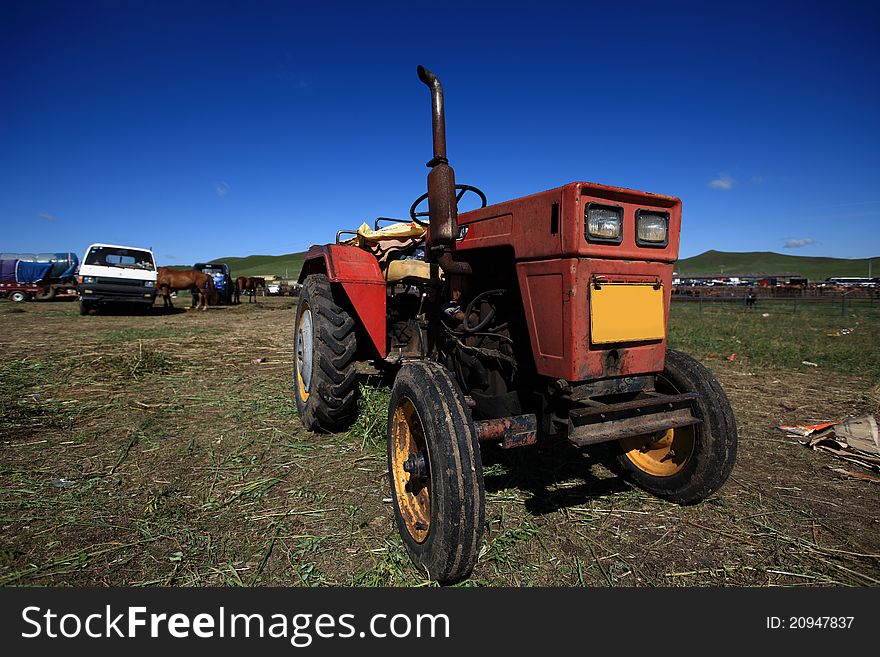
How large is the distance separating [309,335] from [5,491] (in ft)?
6.65

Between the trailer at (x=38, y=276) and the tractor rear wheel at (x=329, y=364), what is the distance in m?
24.3

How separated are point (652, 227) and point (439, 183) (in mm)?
1050

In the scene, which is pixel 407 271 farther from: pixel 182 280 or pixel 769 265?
pixel 769 265

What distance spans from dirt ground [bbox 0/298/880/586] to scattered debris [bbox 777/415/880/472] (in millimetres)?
112

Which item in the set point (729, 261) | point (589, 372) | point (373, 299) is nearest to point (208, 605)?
point (589, 372)

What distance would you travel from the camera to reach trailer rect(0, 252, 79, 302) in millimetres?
20391

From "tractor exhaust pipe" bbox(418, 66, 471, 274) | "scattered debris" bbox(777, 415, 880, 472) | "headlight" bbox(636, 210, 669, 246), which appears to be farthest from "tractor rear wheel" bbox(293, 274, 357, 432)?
"scattered debris" bbox(777, 415, 880, 472)

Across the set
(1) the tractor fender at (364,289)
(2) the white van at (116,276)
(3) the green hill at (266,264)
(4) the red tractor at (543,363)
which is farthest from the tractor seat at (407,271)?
(3) the green hill at (266,264)

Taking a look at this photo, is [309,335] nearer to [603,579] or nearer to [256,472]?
[256,472]

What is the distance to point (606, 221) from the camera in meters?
1.93

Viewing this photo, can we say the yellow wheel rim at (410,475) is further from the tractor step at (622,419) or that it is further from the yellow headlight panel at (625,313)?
the yellow headlight panel at (625,313)

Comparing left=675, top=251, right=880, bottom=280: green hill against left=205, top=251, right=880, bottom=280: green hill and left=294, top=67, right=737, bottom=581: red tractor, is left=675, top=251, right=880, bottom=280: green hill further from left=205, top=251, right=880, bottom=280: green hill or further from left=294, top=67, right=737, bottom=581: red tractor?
left=294, top=67, right=737, bottom=581: red tractor

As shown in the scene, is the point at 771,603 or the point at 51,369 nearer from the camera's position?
the point at 771,603

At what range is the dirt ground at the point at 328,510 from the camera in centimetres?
195
